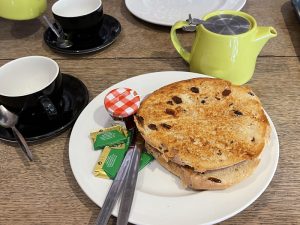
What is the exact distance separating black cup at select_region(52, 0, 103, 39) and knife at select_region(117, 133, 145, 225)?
447mm

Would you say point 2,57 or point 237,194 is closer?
point 237,194

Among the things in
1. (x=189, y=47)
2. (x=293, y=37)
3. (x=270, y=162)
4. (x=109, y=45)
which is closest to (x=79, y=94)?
(x=109, y=45)

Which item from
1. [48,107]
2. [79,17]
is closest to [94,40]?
[79,17]

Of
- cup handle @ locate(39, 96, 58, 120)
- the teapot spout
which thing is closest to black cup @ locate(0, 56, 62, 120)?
cup handle @ locate(39, 96, 58, 120)

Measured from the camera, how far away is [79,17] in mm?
955

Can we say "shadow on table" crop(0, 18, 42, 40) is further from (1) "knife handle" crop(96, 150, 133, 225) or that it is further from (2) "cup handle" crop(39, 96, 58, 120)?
(1) "knife handle" crop(96, 150, 133, 225)

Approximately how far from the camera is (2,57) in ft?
3.32

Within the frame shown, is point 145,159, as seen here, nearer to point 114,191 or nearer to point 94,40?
point 114,191

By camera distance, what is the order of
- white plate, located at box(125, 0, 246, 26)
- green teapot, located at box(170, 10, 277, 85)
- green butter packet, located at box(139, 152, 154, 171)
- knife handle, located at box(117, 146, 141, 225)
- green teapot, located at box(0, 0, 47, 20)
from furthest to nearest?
white plate, located at box(125, 0, 246, 26) → green teapot, located at box(0, 0, 47, 20) → green teapot, located at box(170, 10, 277, 85) → green butter packet, located at box(139, 152, 154, 171) → knife handle, located at box(117, 146, 141, 225)

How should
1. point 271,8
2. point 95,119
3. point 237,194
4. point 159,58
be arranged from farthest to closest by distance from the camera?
point 271,8 < point 159,58 < point 95,119 < point 237,194

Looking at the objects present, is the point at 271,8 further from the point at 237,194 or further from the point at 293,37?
Answer: the point at 237,194

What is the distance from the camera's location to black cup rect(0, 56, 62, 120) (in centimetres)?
70

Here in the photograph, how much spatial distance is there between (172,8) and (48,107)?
612mm

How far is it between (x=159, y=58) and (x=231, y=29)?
24cm
